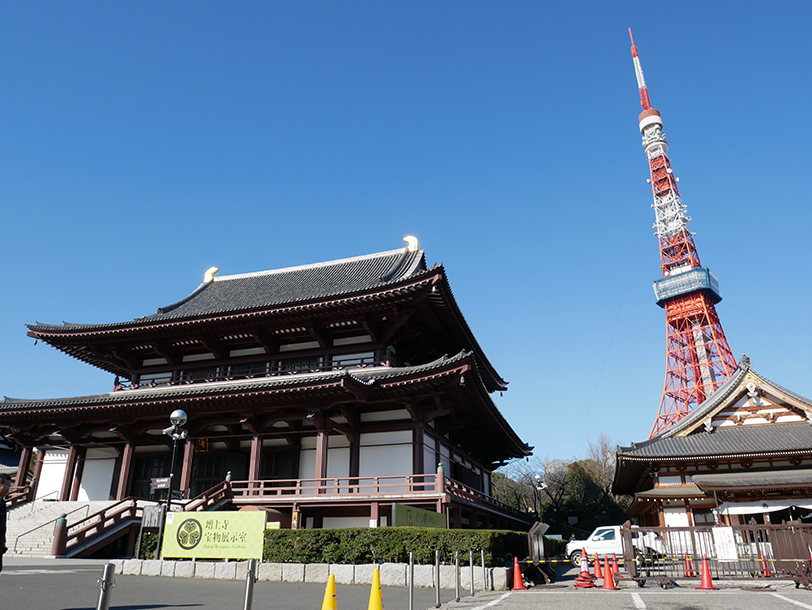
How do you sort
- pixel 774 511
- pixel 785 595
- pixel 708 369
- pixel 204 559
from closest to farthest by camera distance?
pixel 785 595 < pixel 204 559 < pixel 774 511 < pixel 708 369

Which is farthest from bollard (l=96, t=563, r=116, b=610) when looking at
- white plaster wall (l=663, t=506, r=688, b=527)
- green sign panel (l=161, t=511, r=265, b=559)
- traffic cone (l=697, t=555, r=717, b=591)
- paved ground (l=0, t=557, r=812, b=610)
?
white plaster wall (l=663, t=506, r=688, b=527)

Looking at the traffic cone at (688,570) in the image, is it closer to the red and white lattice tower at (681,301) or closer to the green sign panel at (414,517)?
the green sign panel at (414,517)

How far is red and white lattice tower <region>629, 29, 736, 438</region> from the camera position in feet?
196

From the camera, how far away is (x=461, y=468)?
27.0m

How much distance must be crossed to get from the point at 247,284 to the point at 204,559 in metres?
20.7

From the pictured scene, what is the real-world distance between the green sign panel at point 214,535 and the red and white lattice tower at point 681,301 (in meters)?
46.8

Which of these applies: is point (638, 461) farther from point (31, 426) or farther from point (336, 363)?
point (31, 426)

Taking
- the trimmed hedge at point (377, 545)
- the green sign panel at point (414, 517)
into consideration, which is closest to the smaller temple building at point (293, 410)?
the green sign panel at point (414, 517)

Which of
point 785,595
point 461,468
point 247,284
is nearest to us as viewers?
point 785,595

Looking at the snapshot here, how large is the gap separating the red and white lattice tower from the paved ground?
4267cm

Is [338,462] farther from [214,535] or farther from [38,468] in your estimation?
[38,468]

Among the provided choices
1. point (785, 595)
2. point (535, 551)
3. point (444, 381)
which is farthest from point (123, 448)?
point (785, 595)

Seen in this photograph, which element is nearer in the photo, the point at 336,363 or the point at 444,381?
the point at 444,381

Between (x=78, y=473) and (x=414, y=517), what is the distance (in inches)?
692
